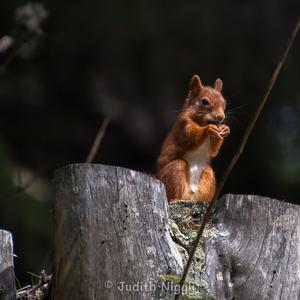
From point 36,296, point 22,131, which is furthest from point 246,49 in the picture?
point 36,296

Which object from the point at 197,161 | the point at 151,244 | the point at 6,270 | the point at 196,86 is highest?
the point at 196,86

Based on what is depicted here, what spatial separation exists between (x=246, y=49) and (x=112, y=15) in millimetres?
1352

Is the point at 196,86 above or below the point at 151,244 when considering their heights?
above

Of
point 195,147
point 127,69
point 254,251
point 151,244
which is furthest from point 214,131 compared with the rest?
point 127,69

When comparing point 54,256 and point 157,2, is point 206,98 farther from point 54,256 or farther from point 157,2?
point 157,2

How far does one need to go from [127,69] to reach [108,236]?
689cm

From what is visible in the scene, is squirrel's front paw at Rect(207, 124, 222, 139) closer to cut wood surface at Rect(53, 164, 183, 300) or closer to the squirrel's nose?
the squirrel's nose

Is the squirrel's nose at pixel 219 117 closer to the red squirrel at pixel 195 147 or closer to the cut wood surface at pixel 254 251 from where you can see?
the red squirrel at pixel 195 147

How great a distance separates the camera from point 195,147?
5.69 meters

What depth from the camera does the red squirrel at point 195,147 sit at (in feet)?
18.1

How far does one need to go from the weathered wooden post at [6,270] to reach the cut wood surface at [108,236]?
0.23 m

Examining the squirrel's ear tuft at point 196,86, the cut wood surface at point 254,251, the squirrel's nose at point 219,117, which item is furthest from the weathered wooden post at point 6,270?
the squirrel's ear tuft at point 196,86

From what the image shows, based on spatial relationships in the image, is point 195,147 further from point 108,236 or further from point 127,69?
point 127,69

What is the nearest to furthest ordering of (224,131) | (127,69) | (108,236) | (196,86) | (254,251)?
(108,236) < (254,251) < (224,131) < (196,86) < (127,69)
